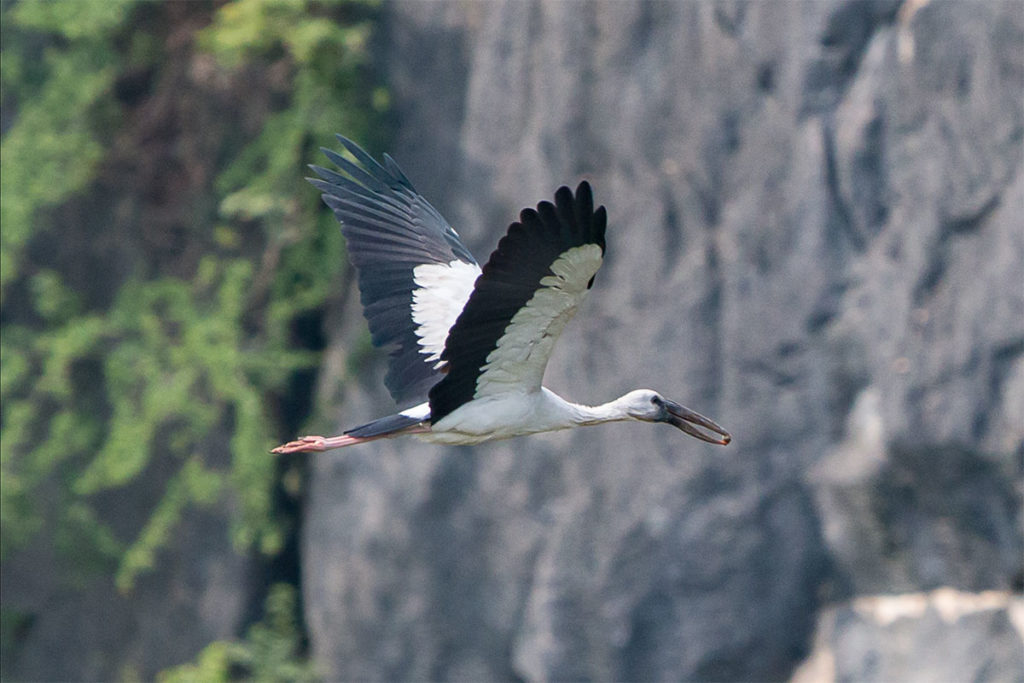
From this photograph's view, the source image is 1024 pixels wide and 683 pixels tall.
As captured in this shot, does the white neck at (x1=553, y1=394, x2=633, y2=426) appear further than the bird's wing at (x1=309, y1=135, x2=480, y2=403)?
No

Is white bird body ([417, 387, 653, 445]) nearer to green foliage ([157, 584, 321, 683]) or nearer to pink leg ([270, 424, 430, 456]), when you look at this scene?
pink leg ([270, 424, 430, 456])

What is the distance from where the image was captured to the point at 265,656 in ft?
27.2

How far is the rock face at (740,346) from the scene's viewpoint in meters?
6.46

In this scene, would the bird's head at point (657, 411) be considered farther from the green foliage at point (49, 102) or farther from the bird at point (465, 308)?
the green foliage at point (49, 102)

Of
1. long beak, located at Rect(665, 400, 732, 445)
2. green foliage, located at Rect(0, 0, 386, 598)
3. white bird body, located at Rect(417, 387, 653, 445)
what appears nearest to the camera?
white bird body, located at Rect(417, 387, 653, 445)

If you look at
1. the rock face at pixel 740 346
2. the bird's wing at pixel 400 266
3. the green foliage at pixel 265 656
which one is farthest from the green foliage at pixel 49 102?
the bird's wing at pixel 400 266

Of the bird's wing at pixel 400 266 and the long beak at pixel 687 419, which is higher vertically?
the bird's wing at pixel 400 266

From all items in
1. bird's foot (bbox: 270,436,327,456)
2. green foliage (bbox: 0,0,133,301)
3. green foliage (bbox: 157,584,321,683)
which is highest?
green foliage (bbox: 0,0,133,301)

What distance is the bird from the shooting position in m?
3.66

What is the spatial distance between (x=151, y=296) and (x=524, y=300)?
16.5 ft

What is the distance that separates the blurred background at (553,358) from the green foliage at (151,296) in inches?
0.9

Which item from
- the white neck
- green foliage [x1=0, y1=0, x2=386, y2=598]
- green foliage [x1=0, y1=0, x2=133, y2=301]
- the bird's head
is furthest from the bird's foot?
green foliage [x1=0, y1=0, x2=133, y2=301]

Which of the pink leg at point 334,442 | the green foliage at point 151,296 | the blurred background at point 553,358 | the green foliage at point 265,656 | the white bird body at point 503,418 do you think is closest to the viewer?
the white bird body at point 503,418

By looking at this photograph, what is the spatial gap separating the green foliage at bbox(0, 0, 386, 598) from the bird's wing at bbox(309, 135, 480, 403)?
3.14 m
